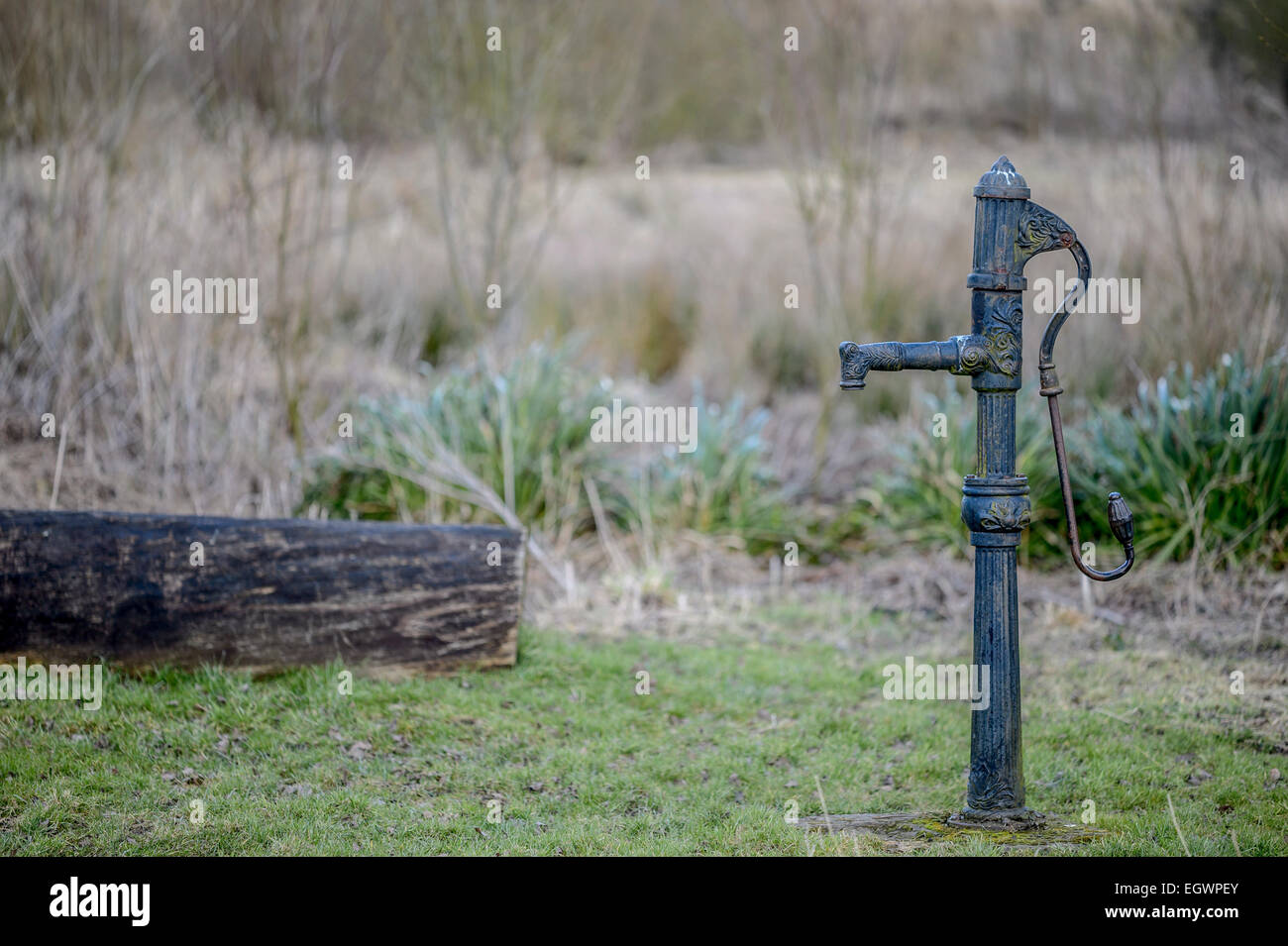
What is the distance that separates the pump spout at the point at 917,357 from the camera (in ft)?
9.62

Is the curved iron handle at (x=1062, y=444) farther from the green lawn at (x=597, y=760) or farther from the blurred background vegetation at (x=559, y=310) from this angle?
the blurred background vegetation at (x=559, y=310)

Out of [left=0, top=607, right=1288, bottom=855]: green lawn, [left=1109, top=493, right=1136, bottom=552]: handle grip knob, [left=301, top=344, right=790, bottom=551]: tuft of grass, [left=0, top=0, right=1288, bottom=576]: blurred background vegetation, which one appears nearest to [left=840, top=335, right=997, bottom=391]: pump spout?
[left=1109, top=493, right=1136, bottom=552]: handle grip knob

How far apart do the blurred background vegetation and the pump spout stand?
269cm

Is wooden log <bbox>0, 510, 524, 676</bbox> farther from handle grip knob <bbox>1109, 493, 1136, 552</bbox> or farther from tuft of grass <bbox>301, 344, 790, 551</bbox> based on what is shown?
handle grip knob <bbox>1109, 493, 1136, 552</bbox>

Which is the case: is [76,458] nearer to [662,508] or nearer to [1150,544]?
[662,508]

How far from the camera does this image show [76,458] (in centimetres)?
583

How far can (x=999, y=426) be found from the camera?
9.82 feet

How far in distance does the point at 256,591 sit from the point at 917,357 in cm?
252

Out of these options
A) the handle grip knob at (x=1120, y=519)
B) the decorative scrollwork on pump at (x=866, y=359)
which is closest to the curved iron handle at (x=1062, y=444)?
the handle grip knob at (x=1120, y=519)

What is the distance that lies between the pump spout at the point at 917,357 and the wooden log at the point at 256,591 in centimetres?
184

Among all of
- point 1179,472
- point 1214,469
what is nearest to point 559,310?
point 1179,472

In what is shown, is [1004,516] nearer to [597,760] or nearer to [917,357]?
[917,357]
